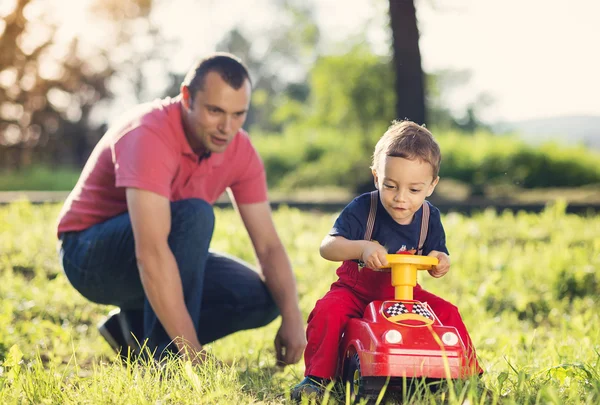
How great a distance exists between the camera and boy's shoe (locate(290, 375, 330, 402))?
8.38ft

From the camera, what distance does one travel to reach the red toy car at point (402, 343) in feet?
7.84

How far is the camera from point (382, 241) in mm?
2740

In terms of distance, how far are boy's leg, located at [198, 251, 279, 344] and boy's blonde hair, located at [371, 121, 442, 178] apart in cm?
150

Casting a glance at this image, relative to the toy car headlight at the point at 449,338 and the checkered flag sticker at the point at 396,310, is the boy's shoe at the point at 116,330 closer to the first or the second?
the checkered flag sticker at the point at 396,310

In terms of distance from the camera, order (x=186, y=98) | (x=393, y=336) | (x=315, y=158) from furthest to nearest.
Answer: (x=315, y=158) → (x=186, y=98) → (x=393, y=336)

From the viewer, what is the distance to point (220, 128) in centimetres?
358

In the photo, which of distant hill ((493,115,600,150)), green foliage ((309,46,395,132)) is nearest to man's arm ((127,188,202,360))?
green foliage ((309,46,395,132))

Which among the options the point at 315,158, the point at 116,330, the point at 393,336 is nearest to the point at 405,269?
the point at 393,336

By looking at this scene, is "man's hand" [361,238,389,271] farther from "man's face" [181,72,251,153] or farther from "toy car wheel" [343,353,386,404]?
"man's face" [181,72,251,153]

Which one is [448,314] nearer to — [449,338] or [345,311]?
[449,338]

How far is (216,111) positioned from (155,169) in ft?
1.45

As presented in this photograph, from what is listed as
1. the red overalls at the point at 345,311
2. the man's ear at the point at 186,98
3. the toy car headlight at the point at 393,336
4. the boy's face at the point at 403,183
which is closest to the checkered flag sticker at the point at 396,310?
the toy car headlight at the point at 393,336

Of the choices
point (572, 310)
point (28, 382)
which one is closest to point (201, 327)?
point (28, 382)

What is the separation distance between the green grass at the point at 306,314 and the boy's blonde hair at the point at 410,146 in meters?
0.81
